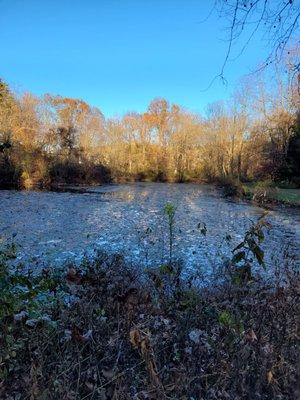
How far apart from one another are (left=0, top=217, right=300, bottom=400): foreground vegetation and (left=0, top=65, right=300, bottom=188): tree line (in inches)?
761

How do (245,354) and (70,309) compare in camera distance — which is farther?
(70,309)

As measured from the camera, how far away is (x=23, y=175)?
97.7 ft

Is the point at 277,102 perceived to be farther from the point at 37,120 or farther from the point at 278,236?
the point at 278,236

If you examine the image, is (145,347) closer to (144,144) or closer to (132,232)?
(132,232)

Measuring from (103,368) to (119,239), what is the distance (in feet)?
26.0

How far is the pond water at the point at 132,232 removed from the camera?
29.3 ft

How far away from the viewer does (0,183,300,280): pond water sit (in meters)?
8.93

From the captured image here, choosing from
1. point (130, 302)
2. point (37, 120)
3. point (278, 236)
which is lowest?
point (278, 236)

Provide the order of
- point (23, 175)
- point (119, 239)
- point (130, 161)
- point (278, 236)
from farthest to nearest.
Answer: point (130, 161) → point (23, 175) → point (278, 236) → point (119, 239)

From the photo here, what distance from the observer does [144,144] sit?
5359cm

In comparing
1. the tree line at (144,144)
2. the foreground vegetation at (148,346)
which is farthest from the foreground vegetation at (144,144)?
the foreground vegetation at (148,346)

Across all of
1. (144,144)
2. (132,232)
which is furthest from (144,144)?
(132,232)

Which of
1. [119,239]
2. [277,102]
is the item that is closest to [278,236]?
[119,239]

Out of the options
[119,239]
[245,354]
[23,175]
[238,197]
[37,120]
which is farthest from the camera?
[37,120]
